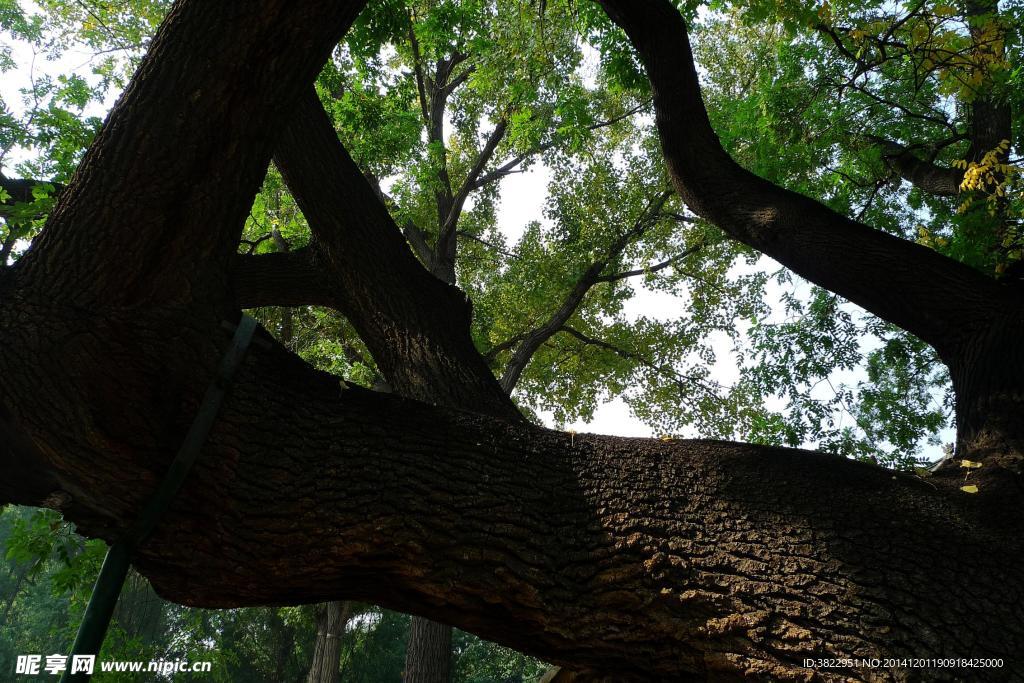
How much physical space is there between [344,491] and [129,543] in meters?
0.65

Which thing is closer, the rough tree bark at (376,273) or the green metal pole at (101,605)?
the green metal pole at (101,605)

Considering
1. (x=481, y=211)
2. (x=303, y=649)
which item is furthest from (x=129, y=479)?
(x=303, y=649)

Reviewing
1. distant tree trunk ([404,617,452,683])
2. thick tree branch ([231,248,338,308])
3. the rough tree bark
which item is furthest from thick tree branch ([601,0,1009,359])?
distant tree trunk ([404,617,452,683])

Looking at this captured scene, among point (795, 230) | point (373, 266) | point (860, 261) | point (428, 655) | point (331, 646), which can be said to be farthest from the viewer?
point (331, 646)

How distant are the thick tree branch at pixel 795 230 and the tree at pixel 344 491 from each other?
3.37ft

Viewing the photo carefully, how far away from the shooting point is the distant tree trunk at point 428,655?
855cm

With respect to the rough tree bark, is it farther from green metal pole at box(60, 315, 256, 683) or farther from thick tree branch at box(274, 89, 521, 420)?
green metal pole at box(60, 315, 256, 683)

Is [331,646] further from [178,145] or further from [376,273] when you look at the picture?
[178,145]

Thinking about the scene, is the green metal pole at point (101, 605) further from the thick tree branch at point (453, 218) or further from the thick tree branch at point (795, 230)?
the thick tree branch at point (453, 218)

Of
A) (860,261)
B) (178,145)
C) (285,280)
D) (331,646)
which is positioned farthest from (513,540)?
(331,646)

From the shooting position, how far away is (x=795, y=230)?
3.50m

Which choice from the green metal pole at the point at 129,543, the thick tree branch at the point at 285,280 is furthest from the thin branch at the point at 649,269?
the green metal pole at the point at 129,543

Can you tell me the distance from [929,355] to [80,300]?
35.5ft

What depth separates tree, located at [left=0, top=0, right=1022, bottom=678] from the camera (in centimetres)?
194
